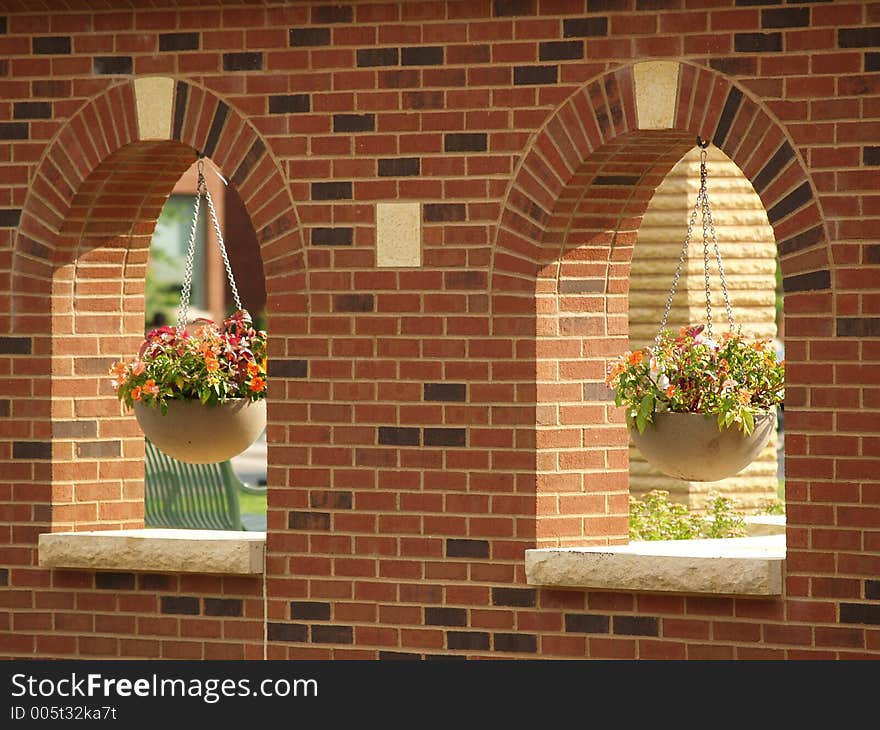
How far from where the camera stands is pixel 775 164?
6953 mm

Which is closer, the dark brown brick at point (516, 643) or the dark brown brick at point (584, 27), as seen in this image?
the dark brown brick at point (584, 27)

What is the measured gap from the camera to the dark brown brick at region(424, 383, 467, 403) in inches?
292

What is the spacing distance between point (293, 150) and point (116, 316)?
119cm

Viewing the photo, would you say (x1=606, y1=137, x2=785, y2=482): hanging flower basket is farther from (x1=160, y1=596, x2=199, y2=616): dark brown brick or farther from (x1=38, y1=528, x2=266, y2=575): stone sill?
(x1=160, y1=596, x2=199, y2=616): dark brown brick

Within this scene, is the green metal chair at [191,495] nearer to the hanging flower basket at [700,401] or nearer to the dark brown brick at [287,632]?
the dark brown brick at [287,632]

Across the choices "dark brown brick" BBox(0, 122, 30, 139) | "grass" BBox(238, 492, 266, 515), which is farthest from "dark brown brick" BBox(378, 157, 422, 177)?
"grass" BBox(238, 492, 266, 515)

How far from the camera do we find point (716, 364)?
7.41 metres

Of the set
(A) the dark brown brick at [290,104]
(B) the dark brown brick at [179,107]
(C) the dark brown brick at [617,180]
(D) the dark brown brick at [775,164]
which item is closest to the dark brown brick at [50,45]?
(B) the dark brown brick at [179,107]

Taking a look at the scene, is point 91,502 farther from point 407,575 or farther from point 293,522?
point 407,575

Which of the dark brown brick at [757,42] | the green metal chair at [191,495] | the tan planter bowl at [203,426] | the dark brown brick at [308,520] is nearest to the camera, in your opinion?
the dark brown brick at [757,42]

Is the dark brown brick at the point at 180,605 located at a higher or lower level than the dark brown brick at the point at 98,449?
lower

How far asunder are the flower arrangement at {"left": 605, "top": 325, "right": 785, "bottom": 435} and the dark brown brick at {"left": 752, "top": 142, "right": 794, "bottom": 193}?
2.52 ft

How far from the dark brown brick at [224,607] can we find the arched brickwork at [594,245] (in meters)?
1.29

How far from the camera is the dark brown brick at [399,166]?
7.45 metres
